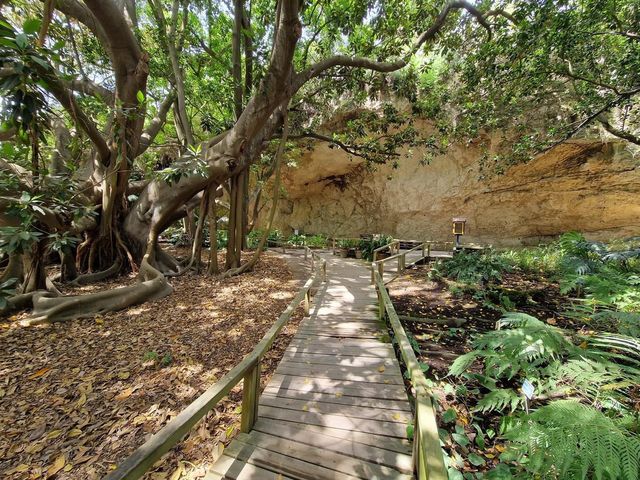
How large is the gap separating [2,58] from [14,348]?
3.57m

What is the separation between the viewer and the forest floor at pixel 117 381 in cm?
224

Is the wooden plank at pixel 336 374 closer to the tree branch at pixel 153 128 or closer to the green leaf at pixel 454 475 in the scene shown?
the green leaf at pixel 454 475

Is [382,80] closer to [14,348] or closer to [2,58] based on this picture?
[2,58]

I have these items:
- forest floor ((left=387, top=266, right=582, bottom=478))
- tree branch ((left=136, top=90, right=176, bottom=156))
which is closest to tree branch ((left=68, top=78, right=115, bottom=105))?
tree branch ((left=136, top=90, right=176, bottom=156))

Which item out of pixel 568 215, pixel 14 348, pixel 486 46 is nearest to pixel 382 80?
pixel 486 46

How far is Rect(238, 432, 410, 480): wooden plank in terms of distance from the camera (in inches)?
73.6

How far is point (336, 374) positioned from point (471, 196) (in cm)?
1438

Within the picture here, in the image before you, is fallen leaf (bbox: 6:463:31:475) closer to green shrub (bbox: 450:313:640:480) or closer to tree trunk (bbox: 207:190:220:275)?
green shrub (bbox: 450:313:640:480)

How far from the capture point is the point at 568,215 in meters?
12.7

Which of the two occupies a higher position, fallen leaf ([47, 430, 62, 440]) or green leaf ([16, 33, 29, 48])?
green leaf ([16, 33, 29, 48])

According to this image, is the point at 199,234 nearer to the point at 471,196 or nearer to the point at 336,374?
the point at 336,374

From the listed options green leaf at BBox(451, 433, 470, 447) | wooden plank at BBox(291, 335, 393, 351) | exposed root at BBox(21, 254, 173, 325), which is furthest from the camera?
exposed root at BBox(21, 254, 173, 325)

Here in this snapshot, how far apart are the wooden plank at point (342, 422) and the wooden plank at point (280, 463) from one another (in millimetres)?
370

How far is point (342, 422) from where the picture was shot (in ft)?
7.67
